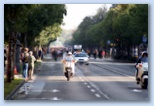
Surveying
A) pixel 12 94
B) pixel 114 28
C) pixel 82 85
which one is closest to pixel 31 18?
pixel 12 94

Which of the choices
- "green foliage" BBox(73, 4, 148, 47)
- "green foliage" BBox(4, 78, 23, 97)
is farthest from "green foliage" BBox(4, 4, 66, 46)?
"green foliage" BBox(4, 78, 23, 97)

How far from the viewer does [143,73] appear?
906 inches

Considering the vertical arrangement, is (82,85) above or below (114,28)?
below

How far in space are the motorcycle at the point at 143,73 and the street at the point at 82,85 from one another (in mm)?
181

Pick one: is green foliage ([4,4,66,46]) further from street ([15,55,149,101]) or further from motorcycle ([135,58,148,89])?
motorcycle ([135,58,148,89])

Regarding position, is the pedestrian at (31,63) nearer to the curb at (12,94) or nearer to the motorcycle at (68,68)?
the curb at (12,94)

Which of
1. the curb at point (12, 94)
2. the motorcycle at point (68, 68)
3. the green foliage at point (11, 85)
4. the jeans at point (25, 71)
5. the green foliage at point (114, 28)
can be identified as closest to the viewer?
the curb at point (12, 94)

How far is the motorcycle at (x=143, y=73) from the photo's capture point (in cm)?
2253

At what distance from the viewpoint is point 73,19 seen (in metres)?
22.8

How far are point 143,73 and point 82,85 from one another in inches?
113

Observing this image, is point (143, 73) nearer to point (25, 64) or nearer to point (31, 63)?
point (31, 63)

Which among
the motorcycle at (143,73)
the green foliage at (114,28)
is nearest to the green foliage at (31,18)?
the green foliage at (114,28)

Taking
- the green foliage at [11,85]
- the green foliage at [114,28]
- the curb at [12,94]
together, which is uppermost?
the green foliage at [114,28]

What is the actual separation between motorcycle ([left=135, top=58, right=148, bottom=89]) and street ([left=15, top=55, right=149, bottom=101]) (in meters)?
0.18
